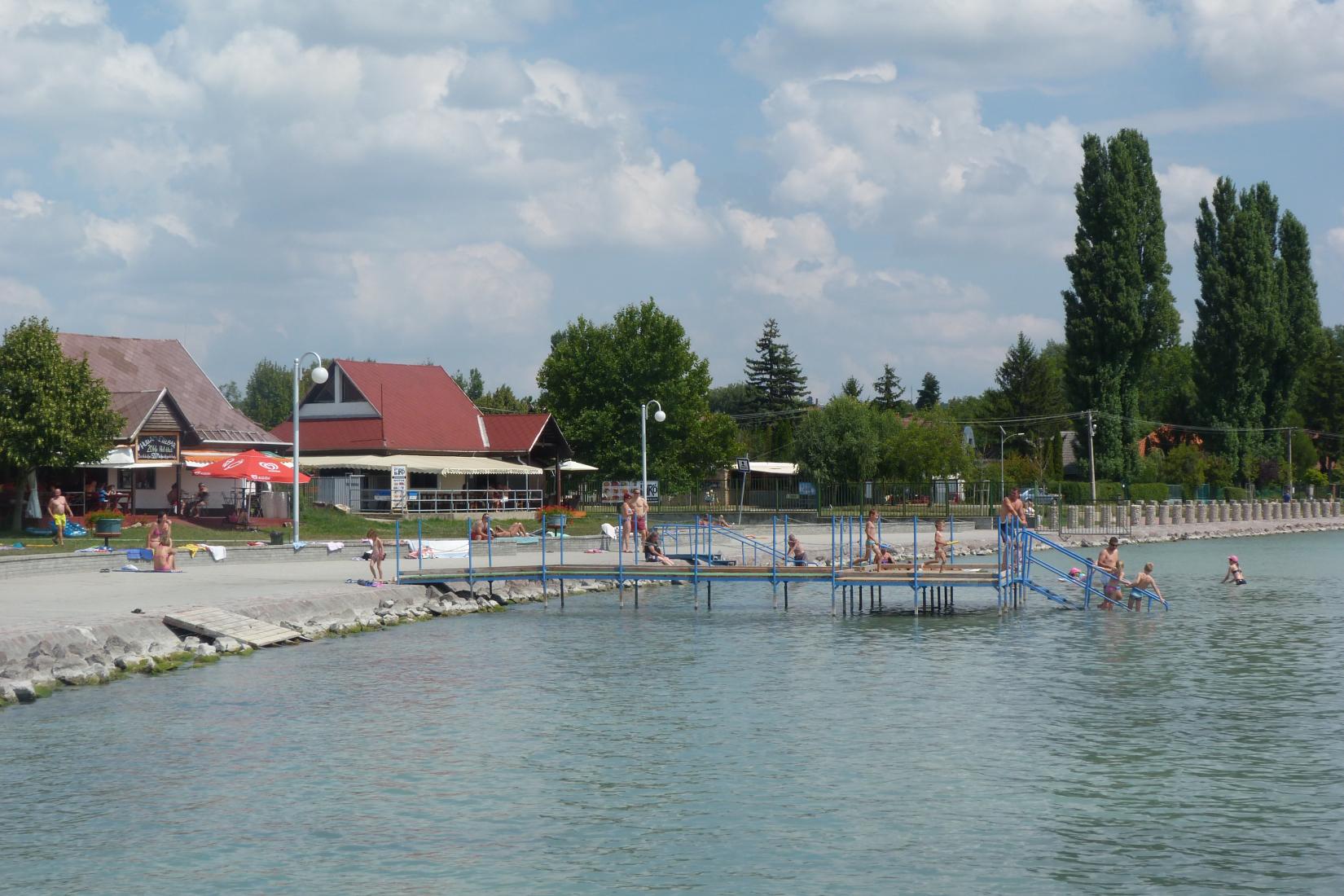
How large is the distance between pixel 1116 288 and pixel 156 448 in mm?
50495

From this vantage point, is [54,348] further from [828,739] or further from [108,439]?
[828,739]

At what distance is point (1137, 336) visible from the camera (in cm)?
7575

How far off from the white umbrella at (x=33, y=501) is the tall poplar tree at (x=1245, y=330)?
6746cm

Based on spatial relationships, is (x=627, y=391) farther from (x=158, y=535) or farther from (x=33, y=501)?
(x=158, y=535)

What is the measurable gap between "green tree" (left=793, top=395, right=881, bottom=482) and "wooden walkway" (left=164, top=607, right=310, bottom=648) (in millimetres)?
59012

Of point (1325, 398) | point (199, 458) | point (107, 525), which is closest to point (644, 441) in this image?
point (199, 458)

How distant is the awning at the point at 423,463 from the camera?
6506 cm

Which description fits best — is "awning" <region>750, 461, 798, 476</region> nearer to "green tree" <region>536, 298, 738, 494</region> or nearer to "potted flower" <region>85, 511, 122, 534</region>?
"green tree" <region>536, 298, 738, 494</region>

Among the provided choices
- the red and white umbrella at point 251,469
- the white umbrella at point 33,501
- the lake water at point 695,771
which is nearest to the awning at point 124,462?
the white umbrella at point 33,501

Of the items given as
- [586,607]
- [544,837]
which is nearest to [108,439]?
[586,607]

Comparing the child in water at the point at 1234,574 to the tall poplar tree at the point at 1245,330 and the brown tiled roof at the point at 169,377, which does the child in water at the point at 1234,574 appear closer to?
the brown tiled roof at the point at 169,377

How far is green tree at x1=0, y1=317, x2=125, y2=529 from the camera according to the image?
43.4 meters

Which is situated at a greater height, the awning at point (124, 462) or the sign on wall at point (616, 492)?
the awning at point (124, 462)

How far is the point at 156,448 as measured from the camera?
5112cm
